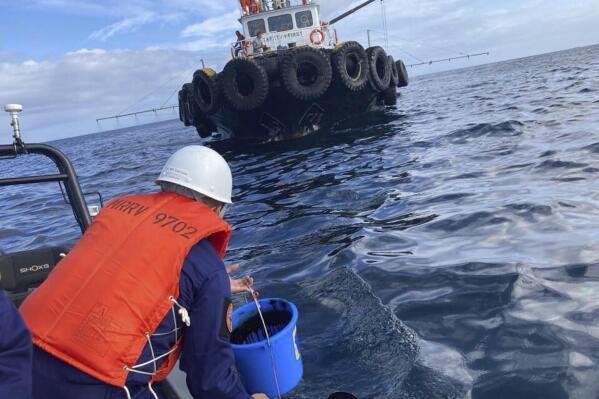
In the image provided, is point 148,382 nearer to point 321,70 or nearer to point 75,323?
point 75,323

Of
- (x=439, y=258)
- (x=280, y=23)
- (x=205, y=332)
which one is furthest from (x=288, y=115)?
(x=205, y=332)

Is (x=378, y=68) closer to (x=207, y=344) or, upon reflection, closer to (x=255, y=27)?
(x=255, y=27)

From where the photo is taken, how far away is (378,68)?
59.9 feet

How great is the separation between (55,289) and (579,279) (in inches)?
145

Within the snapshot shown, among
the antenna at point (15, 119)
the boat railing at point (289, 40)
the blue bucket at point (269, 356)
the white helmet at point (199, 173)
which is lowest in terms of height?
the blue bucket at point (269, 356)

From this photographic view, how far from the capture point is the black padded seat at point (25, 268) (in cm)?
338

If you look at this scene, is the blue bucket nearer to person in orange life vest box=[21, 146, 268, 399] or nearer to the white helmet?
person in orange life vest box=[21, 146, 268, 399]

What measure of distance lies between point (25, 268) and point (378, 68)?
16.6 meters

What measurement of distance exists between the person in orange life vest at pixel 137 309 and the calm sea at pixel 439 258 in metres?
1.17

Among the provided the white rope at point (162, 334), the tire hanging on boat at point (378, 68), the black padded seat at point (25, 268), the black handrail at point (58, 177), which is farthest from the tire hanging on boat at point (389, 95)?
the white rope at point (162, 334)

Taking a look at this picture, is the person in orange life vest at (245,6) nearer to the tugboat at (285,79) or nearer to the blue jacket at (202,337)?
the tugboat at (285,79)

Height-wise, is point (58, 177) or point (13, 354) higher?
point (58, 177)

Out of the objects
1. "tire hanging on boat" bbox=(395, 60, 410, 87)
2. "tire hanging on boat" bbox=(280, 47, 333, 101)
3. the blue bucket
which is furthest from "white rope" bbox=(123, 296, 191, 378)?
"tire hanging on boat" bbox=(395, 60, 410, 87)

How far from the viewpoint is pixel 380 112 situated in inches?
814
